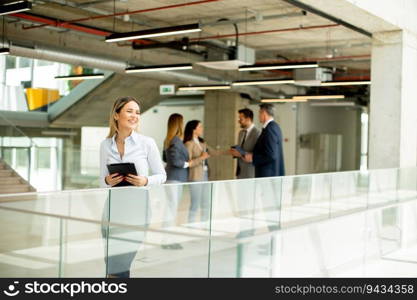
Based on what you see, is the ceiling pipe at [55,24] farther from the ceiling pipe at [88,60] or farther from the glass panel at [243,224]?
the glass panel at [243,224]

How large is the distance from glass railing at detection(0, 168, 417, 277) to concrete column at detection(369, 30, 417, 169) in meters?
3.07

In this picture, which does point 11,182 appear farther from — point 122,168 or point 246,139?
point 122,168

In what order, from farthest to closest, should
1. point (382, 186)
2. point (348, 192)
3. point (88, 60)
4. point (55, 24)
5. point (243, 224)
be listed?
1. point (88, 60)
2. point (55, 24)
3. point (382, 186)
4. point (348, 192)
5. point (243, 224)

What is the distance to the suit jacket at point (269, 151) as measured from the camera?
5.76m

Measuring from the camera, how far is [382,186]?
7.00 metres

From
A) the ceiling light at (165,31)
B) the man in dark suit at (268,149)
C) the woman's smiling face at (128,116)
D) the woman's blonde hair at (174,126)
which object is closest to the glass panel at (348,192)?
the man in dark suit at (268,149)

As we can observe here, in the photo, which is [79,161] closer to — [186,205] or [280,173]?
[280,173]

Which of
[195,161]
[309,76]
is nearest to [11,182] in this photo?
[195,161]

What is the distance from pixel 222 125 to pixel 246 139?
42.1 feet

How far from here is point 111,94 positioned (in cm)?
1905

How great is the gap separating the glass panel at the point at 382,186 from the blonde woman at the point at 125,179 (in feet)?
13.3

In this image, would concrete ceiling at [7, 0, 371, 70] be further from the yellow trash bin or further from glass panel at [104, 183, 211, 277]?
glass panel at [104, 183, 211, 277]

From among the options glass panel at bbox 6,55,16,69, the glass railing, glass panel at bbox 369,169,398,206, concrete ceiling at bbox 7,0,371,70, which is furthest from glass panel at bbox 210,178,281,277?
glass panel at bbox 6,55,16,69

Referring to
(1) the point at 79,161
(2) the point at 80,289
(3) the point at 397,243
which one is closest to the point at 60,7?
(1) the point at 79,161
